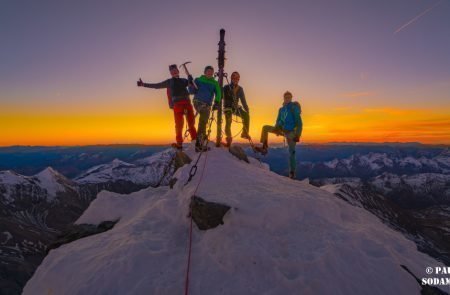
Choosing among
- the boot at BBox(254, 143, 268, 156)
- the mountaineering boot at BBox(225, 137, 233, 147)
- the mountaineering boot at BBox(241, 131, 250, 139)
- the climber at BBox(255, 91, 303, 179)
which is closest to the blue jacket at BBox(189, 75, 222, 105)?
the mountaineering boot at BBox(225, 137, 233, 147)

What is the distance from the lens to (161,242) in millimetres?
9633

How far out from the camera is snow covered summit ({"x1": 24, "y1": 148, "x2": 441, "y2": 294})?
767 cm

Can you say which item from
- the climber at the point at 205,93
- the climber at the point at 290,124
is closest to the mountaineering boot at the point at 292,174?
the climber at the point at 290,124

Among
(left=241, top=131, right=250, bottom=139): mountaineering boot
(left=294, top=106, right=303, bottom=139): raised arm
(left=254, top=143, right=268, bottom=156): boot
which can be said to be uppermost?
(left=294, top=106, right=303, bottom=139): raised arm

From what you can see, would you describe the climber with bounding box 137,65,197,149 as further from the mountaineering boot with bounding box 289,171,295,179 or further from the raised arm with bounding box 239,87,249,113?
the mountaineering boot with bounding box 289,171,295,179

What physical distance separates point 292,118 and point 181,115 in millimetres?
5901

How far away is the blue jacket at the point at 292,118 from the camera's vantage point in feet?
55.5

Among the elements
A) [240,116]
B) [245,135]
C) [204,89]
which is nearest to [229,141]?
[245,135]

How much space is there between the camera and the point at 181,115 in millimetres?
16656

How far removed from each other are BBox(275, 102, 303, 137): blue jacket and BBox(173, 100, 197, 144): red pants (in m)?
4.96

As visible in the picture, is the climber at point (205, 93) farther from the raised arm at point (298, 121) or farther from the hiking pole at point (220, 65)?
the raised arm at point (298, 121)

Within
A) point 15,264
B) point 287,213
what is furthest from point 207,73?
point 15,264

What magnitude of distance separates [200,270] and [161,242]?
192cm

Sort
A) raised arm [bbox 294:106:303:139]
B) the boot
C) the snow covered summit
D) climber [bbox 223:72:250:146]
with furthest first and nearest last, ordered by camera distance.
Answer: the boot < climber [bbox 223:72:250:146] < raised arm [bbox 294:106:303:139] < the snow covered summit
